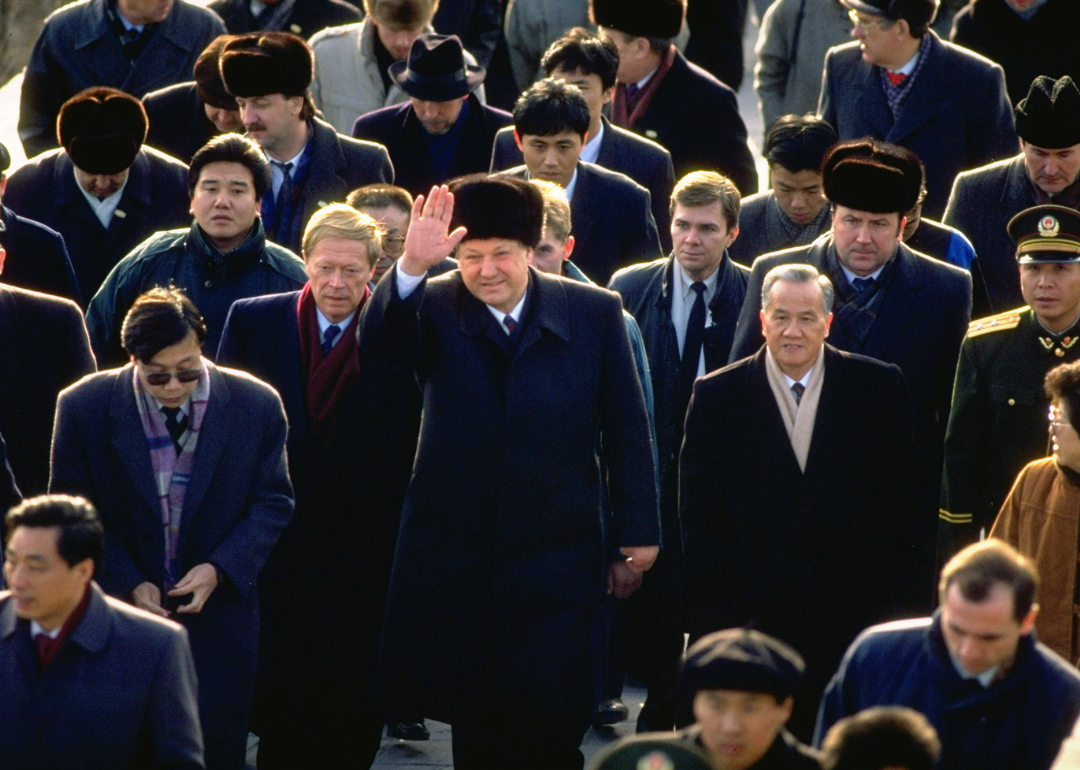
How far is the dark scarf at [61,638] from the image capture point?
17.7 ft

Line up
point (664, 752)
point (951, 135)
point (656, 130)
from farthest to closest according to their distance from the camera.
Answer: point (656, 130) < point (951, 135) < point (664, 752)

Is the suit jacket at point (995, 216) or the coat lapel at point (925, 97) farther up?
the coat lapel at point (925, 97)

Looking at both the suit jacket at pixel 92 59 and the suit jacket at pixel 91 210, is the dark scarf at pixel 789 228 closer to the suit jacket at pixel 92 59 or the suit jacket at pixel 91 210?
the suit jacket at pixel 91 210

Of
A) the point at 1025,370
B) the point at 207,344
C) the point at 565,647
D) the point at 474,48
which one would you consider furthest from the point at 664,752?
the point at 474,48

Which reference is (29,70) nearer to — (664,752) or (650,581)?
(650,581)

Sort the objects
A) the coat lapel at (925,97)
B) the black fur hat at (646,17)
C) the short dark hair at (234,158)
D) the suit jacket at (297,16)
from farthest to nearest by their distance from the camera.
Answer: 1. the suit jacket at (297,16)
2. the black fur hat at (646,17)
3. the coat lapel at (925,97)
4. the short dark hair at (234,158)

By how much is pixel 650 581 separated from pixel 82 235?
8.06 feet

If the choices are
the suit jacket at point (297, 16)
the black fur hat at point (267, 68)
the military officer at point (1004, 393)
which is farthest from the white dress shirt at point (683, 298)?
the suit jacket at point (297, 16)

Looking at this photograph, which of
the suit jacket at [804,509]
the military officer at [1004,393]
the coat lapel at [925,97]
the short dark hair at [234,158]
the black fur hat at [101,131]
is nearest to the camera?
the suit jacket at [804,509]

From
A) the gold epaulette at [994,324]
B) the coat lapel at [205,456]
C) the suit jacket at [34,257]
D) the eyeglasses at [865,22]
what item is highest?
the eyeglasses at [865,22]

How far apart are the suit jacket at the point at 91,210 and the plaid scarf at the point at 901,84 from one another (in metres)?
2.92

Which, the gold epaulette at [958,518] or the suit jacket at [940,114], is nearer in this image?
the gold epaulette at [958,518]

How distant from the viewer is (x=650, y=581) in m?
7.82

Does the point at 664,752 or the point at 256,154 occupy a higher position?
the point at 256,154
